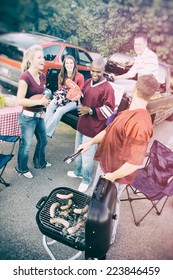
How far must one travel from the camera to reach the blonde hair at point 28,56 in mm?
2402

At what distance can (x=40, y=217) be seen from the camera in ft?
6.52

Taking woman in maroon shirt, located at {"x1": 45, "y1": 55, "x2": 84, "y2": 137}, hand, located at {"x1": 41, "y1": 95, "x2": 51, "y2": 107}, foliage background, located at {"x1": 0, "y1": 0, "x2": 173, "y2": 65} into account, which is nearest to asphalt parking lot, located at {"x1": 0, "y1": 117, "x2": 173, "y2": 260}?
woman in maroon shirt, located at {"x1": 45, "y1": 55, "x2": 84, "y2": 137}

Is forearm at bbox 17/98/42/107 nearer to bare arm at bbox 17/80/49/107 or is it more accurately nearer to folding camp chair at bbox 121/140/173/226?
bare arm at bbox 17/80/49/107

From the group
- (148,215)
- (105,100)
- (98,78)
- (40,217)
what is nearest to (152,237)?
(148,215)

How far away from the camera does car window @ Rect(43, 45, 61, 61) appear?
7.96 ft

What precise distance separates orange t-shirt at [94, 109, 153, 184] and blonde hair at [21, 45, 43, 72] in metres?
1.01

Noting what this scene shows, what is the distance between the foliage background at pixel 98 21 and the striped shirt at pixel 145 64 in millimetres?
58

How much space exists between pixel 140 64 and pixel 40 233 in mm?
1743

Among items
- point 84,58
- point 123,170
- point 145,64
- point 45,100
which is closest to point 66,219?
point 123,170

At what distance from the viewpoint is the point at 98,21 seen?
2.20 meters

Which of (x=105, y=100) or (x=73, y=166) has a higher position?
(x=105, y=100)

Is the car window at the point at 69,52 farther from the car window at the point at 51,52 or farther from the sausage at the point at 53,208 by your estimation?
the sausage at the point at 53,208

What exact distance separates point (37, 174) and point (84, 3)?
1858 mm
